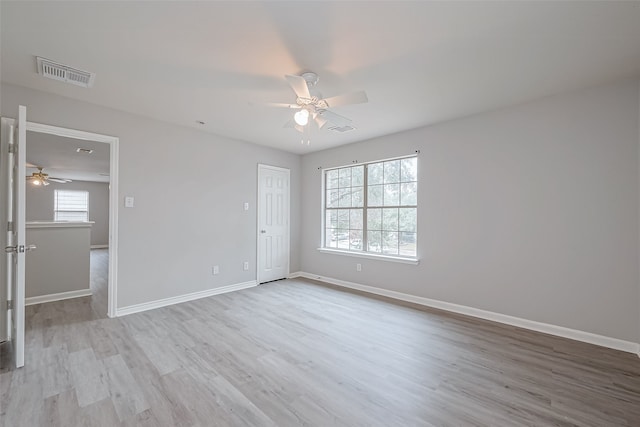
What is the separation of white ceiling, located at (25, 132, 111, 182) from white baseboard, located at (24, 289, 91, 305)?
7.55ft

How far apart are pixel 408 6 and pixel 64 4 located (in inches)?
85.6

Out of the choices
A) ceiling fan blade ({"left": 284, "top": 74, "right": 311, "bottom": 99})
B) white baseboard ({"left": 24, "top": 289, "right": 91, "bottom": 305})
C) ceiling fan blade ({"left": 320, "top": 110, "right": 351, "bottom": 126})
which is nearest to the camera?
ceiling fan blade ({"left": 284, "top": 74, "right": 311, "bottom": 99})

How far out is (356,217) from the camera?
16.2 ft

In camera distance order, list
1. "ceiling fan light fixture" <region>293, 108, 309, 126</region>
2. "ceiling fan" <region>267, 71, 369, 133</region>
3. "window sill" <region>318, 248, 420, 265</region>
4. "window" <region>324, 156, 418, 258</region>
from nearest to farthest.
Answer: "ceiling fan" <region>267, 71, 369, 133</region>
"ceiling fan light fixture" <region>293, 108, 309, 126</region>
"window sill" <region>318, 248, 420, 265</region>
"window" <region>324, 156, 418, 258</region>

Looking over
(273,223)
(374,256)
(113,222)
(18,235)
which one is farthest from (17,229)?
(374,256)

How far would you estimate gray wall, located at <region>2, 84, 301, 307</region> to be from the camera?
3262mm

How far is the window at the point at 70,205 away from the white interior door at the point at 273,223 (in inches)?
348

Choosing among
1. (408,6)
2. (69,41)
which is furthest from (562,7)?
(69,41)

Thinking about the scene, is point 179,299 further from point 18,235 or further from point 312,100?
point 312,100

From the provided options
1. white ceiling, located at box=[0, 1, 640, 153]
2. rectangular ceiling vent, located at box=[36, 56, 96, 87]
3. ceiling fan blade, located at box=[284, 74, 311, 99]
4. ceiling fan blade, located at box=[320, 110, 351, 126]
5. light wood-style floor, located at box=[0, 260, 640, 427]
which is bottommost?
light wood-style floor, located at box=[0, 260, 640, 427]

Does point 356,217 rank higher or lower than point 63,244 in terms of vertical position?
higher

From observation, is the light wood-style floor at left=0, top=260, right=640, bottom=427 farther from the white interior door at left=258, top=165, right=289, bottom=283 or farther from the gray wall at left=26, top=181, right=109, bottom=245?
the gray wall at left=26, top=181, right=109, bottom=245

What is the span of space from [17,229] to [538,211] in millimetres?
4967

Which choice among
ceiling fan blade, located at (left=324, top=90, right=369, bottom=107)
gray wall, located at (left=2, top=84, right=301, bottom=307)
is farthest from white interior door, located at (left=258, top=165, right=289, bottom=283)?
ceiling fan blade, located at (left=324, top=90, right=369, bottom=107)
